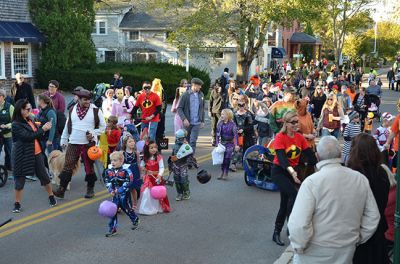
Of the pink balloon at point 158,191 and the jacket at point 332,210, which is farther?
the pink balloon at point 158,191

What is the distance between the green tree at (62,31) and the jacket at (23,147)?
21.5 metres

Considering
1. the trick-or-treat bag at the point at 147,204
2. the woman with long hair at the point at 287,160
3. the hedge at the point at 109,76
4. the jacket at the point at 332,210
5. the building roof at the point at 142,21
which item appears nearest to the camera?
the jacket at the point at 332,210

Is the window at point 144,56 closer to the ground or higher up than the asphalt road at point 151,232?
higher up

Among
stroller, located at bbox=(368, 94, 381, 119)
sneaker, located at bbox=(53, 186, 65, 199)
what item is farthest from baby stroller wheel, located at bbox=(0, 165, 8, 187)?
stroller, located at bbox=(368, 94, 381, 119)

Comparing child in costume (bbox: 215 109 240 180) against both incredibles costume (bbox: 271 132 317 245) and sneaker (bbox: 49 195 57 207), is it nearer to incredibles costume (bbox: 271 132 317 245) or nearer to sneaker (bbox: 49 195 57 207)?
sneaker (bbox: 49 195 57 207)

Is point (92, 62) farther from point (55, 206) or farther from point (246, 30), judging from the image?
point (55, 206)

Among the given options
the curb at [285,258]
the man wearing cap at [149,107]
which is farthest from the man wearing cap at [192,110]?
the curb at [285,258]

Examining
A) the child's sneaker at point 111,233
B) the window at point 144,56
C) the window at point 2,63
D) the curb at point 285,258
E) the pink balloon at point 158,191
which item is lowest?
the child's sneaker at point 111,233

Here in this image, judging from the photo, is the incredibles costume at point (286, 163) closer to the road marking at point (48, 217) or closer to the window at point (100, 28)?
the road marking at point (48, 217)

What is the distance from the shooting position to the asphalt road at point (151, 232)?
6.87 metres

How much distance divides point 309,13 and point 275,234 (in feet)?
75.0

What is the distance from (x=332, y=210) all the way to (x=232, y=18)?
26.7 metres

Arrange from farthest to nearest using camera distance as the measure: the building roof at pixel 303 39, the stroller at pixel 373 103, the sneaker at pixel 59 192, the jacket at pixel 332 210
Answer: the building roof at pixel 303 39
the stroller at pixel 373 103
the sneaker at pixel 59 192
the jacket at pixel 332 210

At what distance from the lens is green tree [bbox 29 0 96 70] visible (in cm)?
2902
